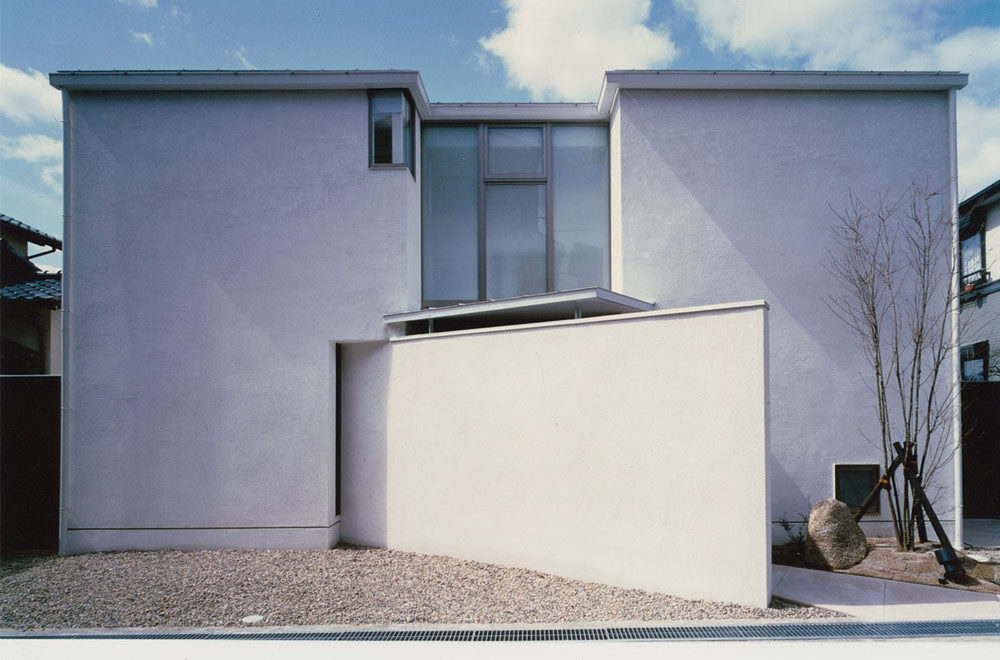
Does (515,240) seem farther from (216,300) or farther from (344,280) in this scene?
(216,300)

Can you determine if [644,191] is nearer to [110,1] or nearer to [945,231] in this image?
[945,231]

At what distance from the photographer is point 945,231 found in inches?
292

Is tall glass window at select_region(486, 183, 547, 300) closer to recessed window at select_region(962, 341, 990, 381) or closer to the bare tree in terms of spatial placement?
the bare tree

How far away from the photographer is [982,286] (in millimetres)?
12070

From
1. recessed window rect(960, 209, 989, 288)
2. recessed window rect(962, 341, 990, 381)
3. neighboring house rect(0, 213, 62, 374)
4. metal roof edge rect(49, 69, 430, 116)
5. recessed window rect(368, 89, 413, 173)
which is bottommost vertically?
recessed window rect(962, 341, 990, 381)

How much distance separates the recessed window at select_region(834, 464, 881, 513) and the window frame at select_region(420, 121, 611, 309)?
168 inches

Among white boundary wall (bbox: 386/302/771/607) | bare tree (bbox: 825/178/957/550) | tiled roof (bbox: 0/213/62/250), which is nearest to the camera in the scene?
white boundary wall (bbox: 386/302/771/607)

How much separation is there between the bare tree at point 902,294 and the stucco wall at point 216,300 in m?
6.10

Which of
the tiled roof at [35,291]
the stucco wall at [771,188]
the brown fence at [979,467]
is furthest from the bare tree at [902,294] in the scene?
the tiled roof at [35,291]

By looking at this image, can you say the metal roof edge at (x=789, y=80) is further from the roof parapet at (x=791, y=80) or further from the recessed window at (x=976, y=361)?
the recessed window at (x=976, y=361)

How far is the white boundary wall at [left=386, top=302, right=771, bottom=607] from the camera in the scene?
500 cm

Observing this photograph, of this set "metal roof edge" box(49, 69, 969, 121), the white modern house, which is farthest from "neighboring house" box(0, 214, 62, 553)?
"metal roof edge" box(49, 69, 969, 121)
